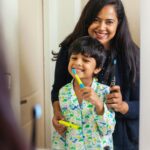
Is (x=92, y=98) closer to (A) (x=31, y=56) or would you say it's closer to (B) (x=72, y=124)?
(B) (x=72, y=124)

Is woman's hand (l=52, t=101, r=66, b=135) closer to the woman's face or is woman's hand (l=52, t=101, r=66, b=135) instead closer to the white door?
the white door

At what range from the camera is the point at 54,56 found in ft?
2.73

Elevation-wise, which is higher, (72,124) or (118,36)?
(118,36)

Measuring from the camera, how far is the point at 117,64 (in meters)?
0.82

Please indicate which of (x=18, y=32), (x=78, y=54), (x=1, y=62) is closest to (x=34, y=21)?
(x=18, y=32)

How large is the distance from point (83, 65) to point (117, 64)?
12cm

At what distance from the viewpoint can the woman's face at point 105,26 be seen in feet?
2.62

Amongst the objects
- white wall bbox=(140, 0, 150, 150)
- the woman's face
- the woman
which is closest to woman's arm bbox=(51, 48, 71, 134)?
the woman

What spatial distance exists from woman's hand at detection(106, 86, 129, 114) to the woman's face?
141mm

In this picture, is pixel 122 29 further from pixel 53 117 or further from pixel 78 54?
pixel 53 117

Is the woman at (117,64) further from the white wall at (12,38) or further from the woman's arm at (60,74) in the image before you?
the white wall at (12,38)

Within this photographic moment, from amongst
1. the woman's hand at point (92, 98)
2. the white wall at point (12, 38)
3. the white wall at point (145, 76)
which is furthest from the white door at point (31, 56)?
the white wall at point (145, 76)

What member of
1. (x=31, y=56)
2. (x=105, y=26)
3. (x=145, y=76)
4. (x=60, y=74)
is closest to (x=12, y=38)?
(x=31, y=56)

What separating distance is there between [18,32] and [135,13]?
365 millimetres
